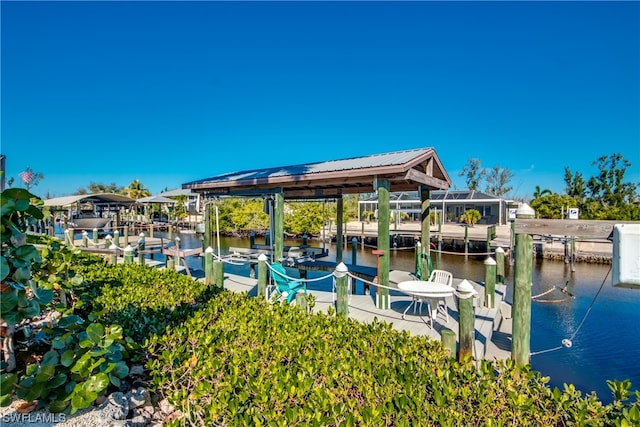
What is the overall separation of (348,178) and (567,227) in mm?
3851

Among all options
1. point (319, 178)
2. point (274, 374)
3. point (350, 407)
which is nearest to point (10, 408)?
point (274, 374)

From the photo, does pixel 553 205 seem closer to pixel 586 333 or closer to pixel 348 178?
pixel 586 333

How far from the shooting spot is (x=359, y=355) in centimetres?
291

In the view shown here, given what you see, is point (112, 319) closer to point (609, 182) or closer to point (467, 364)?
point (467, 364)

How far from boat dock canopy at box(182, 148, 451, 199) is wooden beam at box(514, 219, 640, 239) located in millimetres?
2319

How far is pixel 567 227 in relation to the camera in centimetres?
405

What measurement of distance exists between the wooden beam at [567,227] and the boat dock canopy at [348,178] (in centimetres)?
232

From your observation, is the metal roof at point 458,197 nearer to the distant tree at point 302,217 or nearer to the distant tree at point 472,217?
the distant tree at point 472,217

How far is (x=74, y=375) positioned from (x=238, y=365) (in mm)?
1139

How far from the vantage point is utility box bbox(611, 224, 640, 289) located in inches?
90.7

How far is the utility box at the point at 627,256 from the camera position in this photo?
2.30 m

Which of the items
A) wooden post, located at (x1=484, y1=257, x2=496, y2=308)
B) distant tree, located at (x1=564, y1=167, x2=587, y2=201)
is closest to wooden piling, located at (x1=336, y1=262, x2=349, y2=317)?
wooden post, located at (x1=484, y1=257, x2=496, y2=308)

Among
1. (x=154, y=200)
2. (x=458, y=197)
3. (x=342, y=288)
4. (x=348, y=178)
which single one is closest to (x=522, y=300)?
(x=342, y=288)

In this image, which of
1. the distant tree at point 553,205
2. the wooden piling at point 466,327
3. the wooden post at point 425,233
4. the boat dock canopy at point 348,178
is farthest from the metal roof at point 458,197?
the wooden piling at point 466,327
